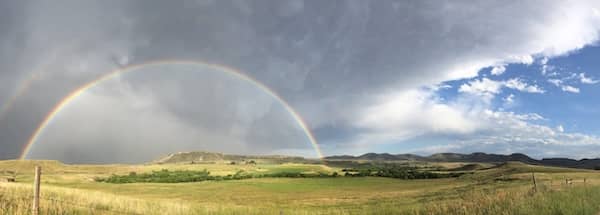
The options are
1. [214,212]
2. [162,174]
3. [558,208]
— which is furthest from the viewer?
[162,174]

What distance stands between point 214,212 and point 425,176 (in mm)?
136103

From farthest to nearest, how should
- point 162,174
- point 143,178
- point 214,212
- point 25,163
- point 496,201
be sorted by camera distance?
point 25,163 → point 162,174 → point 143,178 → point 214,212 → point 496,201

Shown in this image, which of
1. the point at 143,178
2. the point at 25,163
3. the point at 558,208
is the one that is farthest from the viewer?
the point at 25,163

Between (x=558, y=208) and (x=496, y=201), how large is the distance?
219cm

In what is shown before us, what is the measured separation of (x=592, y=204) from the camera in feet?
44.7

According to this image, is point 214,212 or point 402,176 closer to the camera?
point 214,212

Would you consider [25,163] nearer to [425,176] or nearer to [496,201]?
[425,176]

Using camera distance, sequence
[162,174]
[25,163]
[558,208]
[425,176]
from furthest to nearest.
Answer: [25,163] < [162,174] < [425,176] < [558,208]

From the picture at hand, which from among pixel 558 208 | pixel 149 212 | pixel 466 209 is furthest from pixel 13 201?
pixel 558 208

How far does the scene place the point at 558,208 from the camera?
12.9 metres

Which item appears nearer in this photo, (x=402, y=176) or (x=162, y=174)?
(x=402, y=176)

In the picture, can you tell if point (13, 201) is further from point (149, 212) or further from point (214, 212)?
point (214, 212)

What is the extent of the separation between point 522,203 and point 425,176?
5372 inches

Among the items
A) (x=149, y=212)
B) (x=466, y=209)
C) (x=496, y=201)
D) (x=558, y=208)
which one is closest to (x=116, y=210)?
(x=149, y=212)
